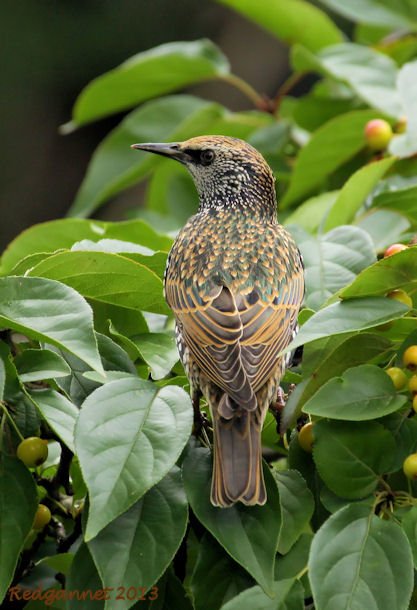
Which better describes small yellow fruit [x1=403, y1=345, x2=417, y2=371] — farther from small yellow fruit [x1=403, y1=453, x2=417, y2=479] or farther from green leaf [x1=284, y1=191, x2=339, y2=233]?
green leaf [x1=284, y1=191, x2=339, y2=233]

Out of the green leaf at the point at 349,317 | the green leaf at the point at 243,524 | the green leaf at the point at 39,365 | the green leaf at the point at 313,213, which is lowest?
the green leaf at the point at 313,213

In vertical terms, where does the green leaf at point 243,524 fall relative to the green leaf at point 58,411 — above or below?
below

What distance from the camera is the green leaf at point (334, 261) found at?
306 cm

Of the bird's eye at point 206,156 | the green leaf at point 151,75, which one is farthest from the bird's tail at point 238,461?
the green leaf at point 151,75

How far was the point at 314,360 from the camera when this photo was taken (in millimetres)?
2559

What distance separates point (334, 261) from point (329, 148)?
3.44 ft

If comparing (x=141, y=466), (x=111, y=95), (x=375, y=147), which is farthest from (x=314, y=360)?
(x=111, y=95)

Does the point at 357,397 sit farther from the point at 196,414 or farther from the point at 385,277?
the point at 196,414

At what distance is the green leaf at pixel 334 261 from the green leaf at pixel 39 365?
2.73ft

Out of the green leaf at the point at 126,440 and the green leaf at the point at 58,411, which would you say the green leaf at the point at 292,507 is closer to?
the green leaf at the point at 126,440

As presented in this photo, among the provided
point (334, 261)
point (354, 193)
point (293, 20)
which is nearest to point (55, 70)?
point (293, 20)

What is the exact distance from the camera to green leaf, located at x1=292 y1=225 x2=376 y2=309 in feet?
10.0

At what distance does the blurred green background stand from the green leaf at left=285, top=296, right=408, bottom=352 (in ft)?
27.1

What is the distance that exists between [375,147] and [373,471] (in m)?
1.81
